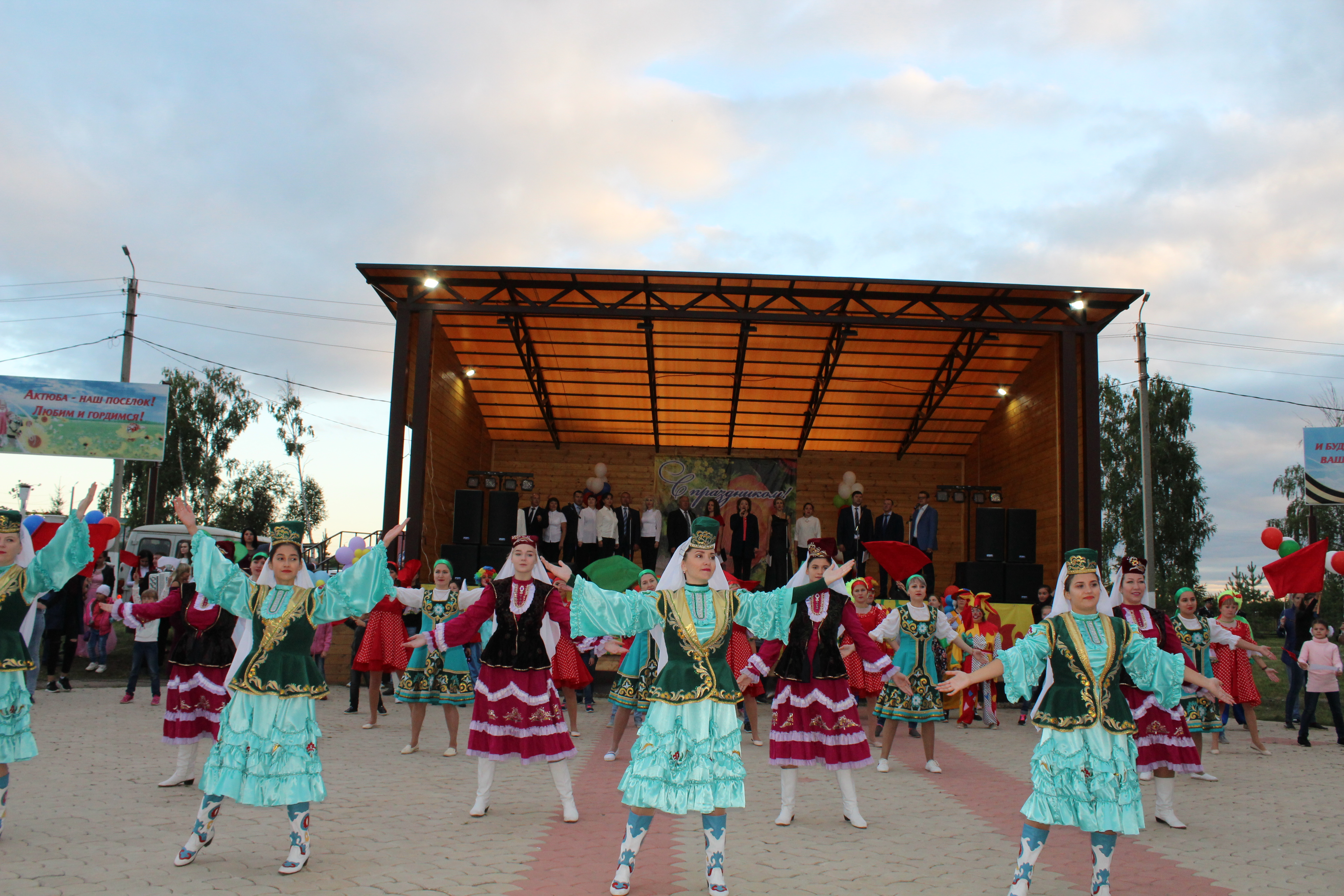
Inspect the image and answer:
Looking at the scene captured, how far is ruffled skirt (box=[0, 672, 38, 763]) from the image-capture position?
5.32 metres

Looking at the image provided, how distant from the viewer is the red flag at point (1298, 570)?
615 cm

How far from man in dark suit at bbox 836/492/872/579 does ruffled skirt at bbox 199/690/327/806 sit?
14.6 metres

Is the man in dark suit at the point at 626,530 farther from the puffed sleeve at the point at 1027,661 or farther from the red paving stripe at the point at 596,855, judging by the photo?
the puffed sleeve at the point at 1027,661

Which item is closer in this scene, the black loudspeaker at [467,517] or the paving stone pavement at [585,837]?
the paving stone pavement at [585,837]

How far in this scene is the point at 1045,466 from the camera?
18203mm

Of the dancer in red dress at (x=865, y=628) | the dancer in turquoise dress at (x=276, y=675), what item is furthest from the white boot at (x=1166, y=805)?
the dancer in turquoise dress at (x=276, y=675)

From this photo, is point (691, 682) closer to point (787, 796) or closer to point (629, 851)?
point (629, 851)

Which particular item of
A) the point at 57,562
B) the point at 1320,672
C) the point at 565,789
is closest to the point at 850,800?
the point at 565,789

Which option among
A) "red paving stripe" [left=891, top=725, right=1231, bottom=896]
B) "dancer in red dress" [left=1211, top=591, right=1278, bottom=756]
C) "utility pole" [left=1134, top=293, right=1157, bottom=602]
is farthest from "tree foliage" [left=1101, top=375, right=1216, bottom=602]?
"red paving stripe" [left=891, top=725, right=1231, bottom=896]

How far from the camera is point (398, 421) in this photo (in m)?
16.2

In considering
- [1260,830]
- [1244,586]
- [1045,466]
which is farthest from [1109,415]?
[1260,830]

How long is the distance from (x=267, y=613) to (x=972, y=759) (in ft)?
24.6

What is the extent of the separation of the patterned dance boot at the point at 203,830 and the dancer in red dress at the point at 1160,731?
5.84 meters

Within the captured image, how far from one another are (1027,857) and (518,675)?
11.4ft
